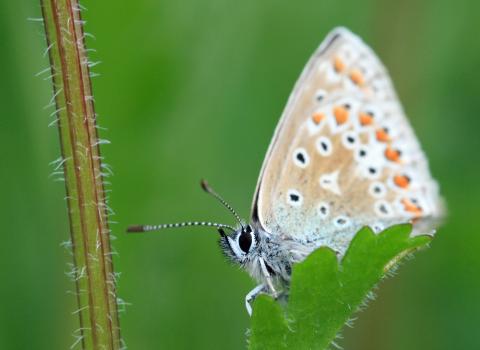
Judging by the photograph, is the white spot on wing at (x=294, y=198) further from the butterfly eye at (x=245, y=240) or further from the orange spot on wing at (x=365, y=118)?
the orange spot on wing at (x=365, y=118)

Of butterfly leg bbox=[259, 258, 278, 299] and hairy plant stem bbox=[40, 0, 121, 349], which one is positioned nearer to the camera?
hairy plant stem bbox=[40, 0, 121, 349]

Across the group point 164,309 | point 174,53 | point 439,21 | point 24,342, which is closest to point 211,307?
point 164,309

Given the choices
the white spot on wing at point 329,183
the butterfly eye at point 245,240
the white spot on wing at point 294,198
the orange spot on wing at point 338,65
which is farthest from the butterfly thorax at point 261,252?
the orange spot on wing at point 338,65

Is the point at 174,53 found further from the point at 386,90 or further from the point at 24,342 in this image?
the point at 24,342

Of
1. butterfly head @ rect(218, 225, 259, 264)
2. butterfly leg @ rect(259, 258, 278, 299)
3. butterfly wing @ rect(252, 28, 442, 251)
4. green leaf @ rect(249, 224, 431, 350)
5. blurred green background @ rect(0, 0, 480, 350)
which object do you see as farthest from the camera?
blurred green background @ rect(0, 0, 480, 350)

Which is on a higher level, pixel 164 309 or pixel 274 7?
pixel 274 7

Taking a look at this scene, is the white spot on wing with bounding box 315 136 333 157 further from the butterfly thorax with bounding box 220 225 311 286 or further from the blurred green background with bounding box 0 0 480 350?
the blurred green background with bounding box 0 0 480 350

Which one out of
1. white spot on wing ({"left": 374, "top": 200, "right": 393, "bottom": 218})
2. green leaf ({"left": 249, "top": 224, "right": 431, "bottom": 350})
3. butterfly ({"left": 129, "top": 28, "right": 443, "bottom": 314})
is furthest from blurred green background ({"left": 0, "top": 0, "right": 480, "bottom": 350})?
green leaf ({"left": 249, "top": 224, "right": 431, "bottom": 350})

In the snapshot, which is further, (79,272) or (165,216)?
(165,216)
